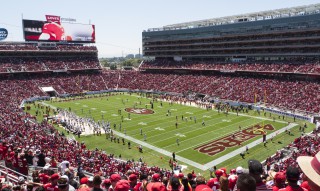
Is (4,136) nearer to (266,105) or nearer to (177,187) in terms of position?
(177,187)

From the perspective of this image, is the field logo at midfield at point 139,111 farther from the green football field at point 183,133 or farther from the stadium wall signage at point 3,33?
the stadium wall signage at point 3,33

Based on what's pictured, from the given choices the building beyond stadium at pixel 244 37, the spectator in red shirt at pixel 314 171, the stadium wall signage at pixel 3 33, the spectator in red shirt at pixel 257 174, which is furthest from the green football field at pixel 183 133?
the building beyond stadium at pixel 244 37

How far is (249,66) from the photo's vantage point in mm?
57188

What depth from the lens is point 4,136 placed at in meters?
20.7

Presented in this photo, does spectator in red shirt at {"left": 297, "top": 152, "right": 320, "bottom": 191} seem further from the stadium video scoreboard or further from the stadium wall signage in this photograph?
the stadium video scoreboard

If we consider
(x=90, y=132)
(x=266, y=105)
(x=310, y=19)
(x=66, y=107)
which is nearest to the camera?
(x=90, y=132)

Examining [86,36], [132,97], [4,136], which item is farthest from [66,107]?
[86,36]

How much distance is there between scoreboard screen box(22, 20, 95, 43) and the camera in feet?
220

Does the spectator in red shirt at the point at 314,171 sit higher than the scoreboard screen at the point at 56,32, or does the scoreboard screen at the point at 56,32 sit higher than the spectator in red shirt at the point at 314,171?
the scoreboard screen at the point at 56,32

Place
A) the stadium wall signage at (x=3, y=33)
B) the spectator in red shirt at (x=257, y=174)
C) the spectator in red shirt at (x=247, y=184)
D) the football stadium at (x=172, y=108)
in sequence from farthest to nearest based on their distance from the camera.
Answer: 1. the stadium wall signage at (x=3, y=33)
2. the football stadium at (x=172, y=108)
3. the spectator in red shirt at (x=257, y=174)
4. the spectator in red shirt at (x=247, y=184)

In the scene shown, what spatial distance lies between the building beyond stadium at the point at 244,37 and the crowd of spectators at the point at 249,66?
2624 mm

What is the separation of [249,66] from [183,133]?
31.7 m

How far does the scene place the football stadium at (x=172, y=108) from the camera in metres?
8.31

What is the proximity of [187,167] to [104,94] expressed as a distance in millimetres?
41424
